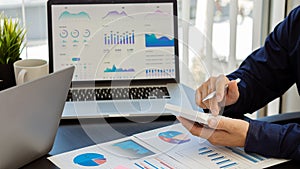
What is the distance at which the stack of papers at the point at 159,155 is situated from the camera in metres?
1.17

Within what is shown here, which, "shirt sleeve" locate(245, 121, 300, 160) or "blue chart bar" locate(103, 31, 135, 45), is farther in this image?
"blue chart bar" locate(103, 31, 135, 45)

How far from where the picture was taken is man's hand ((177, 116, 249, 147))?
1.23 meters

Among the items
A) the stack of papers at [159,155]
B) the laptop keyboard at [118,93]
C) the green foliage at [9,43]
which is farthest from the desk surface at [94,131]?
the green foliage at [9,43]

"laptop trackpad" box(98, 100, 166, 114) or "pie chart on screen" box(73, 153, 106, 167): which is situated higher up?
"laptop trackpad" box(98, 100, 166, 114)

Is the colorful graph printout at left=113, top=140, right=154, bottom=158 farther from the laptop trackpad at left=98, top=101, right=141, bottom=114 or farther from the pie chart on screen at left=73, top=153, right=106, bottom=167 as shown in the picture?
the laptop trackpad at left=98, top=101, right=141, bottom=114

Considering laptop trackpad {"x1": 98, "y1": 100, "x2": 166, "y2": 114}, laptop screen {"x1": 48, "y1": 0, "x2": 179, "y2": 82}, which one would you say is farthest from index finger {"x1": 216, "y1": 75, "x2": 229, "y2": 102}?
laptop screen {"x1": 48, "y1": 0, "x2": 179, "y2": 82}

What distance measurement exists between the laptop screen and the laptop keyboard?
0.07 metres

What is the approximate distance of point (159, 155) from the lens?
1.22 m

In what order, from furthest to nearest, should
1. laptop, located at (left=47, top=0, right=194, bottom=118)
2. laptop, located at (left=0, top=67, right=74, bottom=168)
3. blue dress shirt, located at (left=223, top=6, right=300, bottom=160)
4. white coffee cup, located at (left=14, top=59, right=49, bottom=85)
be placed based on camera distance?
laptop, located at (left=47, top=0, right=194, bottom=118) → blue dress shirt, located at (left=223, top=6, right=300, bottom=160) → white coffee cup, located at (left=14, top=59, right=49, bottom=85) → laptop, located at (left=0, top=67, right=74, bottom=168)

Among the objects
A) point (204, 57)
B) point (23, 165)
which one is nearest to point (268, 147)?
point (23, 165)

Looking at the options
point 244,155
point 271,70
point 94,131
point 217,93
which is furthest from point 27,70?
point 271,70

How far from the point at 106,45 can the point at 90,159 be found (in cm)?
59

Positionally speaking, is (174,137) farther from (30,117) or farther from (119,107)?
(30,117)

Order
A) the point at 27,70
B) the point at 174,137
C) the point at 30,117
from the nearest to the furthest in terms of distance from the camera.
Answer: the point at 30,117
the point at 174,137
the point at 27,70
